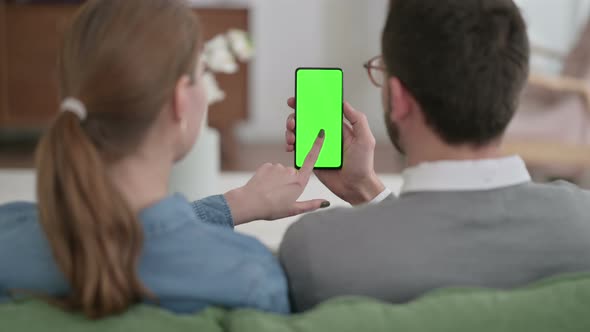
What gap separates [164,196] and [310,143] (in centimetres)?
35

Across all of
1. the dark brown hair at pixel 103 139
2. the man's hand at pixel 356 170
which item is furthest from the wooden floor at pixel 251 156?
the dark brown hair at pixel 103 139

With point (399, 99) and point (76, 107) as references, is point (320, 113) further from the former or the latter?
point (76, 107)

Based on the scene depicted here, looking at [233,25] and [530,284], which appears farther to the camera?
[233,25]

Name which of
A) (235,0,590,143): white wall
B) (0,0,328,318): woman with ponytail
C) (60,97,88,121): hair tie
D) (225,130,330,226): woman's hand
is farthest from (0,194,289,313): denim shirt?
(235,0,590,143): white wall

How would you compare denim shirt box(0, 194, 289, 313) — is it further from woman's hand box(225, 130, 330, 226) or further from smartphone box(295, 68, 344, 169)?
smartphone box(295, 68, 344, 169)

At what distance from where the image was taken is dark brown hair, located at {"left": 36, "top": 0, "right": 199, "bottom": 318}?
72cm

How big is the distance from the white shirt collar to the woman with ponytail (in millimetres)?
183

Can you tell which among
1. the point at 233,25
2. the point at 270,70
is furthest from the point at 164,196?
the point at 270,70

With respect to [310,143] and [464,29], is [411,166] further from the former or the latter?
[310,143]

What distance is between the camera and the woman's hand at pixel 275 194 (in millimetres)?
1044

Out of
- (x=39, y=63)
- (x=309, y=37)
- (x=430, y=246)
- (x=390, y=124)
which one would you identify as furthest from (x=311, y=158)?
(x=309, y=37)

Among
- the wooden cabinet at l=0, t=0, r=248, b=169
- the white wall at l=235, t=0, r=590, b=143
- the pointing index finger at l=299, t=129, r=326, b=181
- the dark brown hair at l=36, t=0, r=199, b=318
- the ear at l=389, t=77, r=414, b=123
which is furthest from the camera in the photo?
the white wall at l=235, t=0, r=590, b=143

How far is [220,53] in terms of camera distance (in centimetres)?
214

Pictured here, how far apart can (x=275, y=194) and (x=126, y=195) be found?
29 cm
